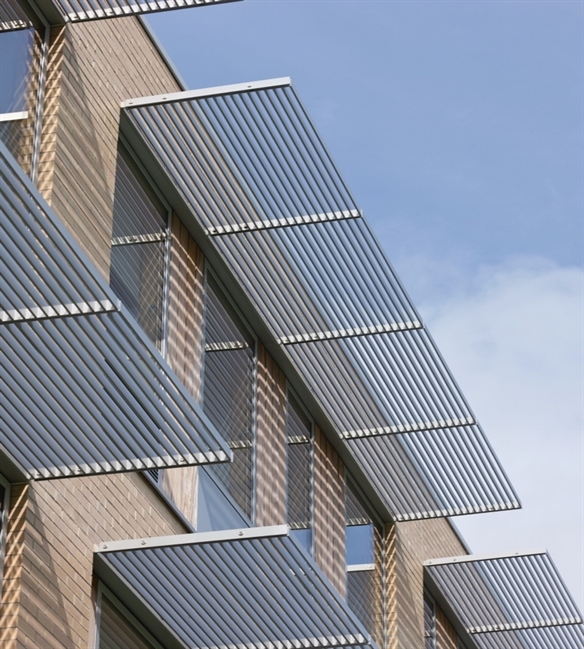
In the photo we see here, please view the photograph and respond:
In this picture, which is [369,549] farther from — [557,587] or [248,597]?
[248,597]

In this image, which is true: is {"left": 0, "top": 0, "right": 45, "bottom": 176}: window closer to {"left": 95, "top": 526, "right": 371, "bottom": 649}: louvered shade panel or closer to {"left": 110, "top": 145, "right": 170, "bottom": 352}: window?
{"left": 110, "top": 145, "right": 170, "bottom": 352}: window

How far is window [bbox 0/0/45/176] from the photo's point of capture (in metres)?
10.9

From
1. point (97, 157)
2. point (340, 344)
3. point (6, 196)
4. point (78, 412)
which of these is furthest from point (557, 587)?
point (6, 196)

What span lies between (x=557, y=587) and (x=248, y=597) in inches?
276

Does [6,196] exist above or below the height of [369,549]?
below

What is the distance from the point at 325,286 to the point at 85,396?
203 inches

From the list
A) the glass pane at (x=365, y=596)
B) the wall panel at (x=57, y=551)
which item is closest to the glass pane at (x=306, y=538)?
the glass pane at (x=365, y=596)

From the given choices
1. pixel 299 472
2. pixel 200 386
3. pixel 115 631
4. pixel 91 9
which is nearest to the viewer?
pixel 115 631

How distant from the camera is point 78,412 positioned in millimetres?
9453

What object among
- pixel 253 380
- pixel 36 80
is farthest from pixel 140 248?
pixel 253 380

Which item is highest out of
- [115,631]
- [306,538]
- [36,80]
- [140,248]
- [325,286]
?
[325,286]

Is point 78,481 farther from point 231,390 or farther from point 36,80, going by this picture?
point 231,390

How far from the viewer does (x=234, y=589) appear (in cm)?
1127

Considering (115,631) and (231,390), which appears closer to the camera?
(115,631)
